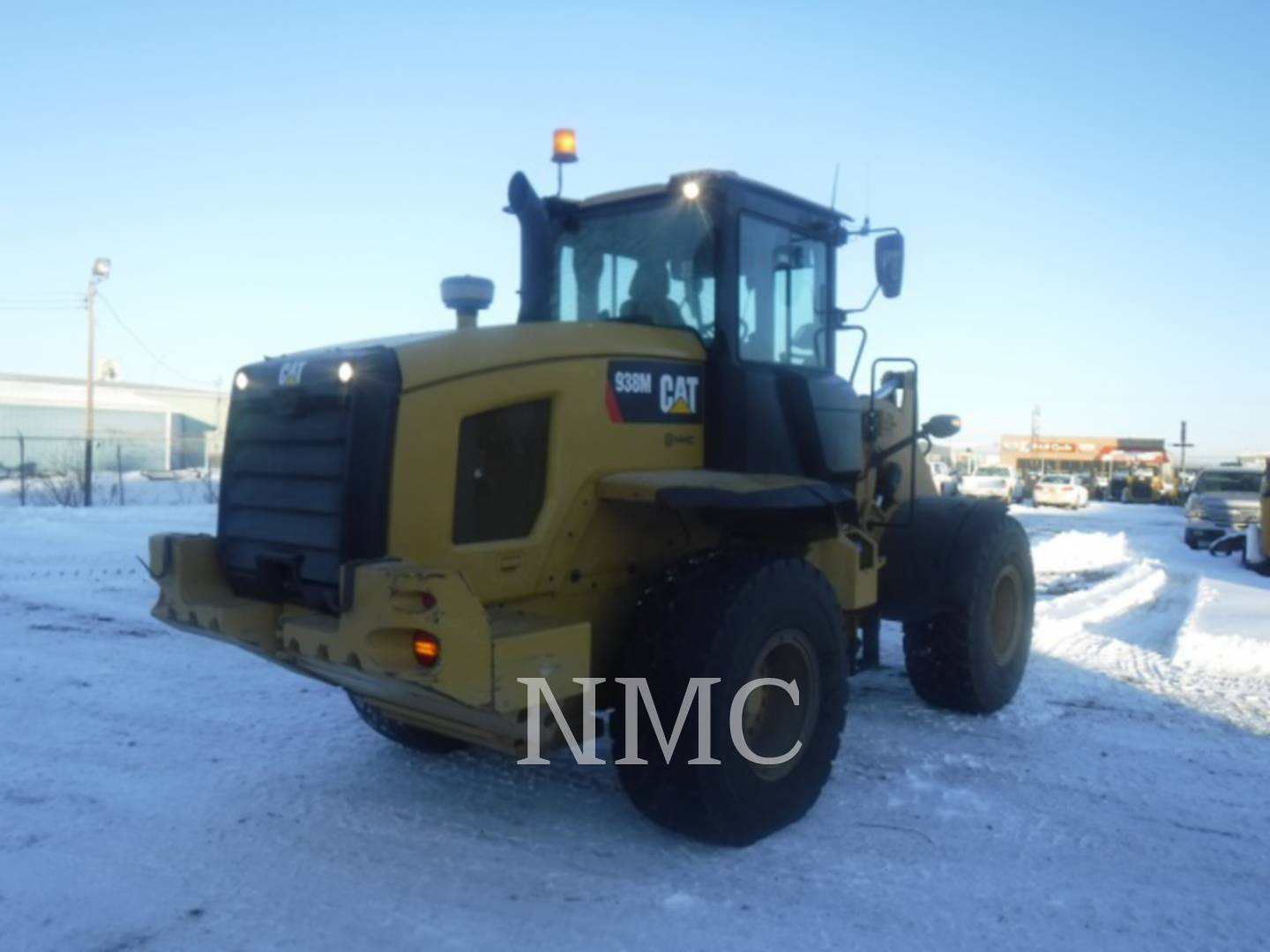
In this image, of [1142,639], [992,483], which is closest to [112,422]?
[992,483]

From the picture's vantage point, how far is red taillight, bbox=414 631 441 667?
353cm

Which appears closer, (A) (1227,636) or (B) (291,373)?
(B) (291,373)

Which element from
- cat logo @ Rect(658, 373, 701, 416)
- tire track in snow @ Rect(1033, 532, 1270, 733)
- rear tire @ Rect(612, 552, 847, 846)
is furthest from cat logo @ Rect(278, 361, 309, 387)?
tire track in snow @ Rect(1033, 532, 1270, 733)

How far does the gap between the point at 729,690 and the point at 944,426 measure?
9.79ft

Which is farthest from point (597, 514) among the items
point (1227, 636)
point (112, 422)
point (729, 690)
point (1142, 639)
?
point (112, 422)

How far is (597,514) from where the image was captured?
4453mm

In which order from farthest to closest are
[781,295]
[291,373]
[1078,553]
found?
[1078,553], [781,295], [291,373]

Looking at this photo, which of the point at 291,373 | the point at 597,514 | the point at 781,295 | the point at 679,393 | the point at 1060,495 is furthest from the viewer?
the point at 1060,495

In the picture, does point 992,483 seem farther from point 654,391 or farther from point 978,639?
point 654,391

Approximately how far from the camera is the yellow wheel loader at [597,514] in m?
3.84

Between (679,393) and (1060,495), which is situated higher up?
(679,393)

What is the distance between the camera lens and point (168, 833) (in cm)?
438

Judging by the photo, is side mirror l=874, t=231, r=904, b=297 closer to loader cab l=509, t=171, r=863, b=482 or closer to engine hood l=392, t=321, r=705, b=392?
loader cab l=509, t=171, r=863, b=482

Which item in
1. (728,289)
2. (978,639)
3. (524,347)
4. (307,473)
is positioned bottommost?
(978,639)
